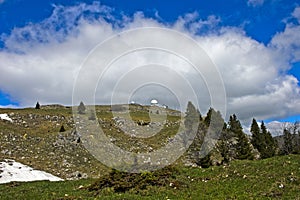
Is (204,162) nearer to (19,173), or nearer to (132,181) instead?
(19,173)

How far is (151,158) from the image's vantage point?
60.4 metres

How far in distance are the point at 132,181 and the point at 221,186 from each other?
6217 millimetres

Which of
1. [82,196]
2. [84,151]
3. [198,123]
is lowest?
[82,196]

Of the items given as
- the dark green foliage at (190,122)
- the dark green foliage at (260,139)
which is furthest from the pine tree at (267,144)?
the dark green foliage at (190,122)

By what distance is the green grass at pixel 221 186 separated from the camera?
20.4 metres

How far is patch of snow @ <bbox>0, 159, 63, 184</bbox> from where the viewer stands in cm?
4017

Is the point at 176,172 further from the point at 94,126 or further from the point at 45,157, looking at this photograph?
the point at 94,126

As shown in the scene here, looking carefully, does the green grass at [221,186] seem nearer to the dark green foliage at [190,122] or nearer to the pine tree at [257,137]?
the dark green foliage at [190,122]

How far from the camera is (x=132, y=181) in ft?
80.2

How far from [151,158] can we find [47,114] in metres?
48.0

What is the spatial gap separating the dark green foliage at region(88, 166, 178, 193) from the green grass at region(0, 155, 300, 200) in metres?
0.38

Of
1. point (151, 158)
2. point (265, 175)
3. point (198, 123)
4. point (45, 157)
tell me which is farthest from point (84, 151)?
point (265, 175)

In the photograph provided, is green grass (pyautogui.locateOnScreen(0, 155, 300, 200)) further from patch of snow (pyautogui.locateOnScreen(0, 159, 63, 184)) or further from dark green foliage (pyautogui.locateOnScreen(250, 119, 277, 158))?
dark green foliage (pyautogui.locateOnScreen(250, 119, 277, 158))

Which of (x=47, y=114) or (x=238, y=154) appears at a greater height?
(x=47, y=114)
